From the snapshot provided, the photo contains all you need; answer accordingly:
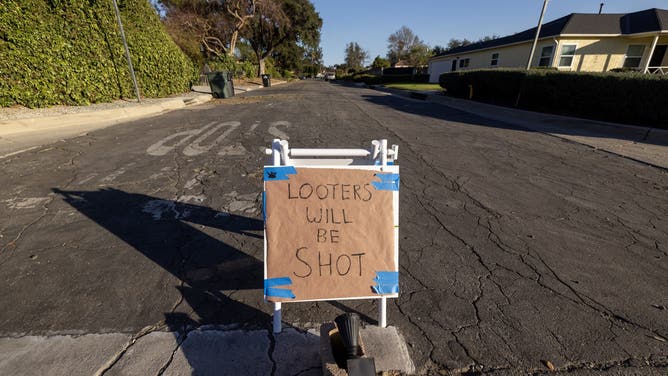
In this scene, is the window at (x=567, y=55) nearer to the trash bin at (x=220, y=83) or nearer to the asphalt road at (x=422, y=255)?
the asphalt road at (x=422, y=255)

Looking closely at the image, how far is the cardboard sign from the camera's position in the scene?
1.81 meters

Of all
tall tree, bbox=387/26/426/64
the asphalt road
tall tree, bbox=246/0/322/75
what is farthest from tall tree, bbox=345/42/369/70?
the asphalt road

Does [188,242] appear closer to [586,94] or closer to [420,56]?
[586,94]

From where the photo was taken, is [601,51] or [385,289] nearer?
[385,289]

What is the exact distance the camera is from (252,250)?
2.81 meters

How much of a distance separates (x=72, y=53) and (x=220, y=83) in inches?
308

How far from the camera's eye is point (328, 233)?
1835 millimetres

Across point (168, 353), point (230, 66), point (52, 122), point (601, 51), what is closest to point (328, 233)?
point (168, 353)

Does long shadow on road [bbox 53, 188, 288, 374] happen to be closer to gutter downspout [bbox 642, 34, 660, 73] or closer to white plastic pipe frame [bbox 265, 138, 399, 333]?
white plastic pipe frame [bbox 265, 138, 399, 333]

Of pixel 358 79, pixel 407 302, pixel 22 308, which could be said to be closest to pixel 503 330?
pixel 407 302

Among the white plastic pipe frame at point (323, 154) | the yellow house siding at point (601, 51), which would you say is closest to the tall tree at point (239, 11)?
the yellow house siding at point (601, 51)

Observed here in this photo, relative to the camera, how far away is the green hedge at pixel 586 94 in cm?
779

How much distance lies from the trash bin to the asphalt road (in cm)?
1198

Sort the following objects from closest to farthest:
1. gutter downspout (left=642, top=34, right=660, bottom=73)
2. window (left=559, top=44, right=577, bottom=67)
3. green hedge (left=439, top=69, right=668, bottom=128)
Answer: green hedge (left=439, top=69, right=668, bottom=128) → gutter downspout (left=642, top=34, right=660, bottom=73) → window (left=559, top=44, right=577, bottom=67)
